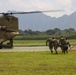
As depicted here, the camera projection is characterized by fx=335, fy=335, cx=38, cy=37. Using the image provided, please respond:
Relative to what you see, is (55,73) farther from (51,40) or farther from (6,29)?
(6,29)

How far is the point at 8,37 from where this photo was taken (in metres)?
44.7

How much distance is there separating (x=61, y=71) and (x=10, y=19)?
27861mm

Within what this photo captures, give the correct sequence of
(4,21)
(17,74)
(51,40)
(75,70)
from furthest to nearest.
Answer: (4,21)
(51,40)
(75,70)
(17,74)

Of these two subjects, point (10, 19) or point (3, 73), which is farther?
point (10, 19)

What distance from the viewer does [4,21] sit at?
1734 inches

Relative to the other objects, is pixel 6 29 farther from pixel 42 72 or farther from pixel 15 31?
pixel 42 72

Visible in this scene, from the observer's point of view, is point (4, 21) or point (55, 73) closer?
point (55, 73)

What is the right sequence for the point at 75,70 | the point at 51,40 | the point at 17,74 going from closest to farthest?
1. the point at 17,74
2. the point at 75,70
3. the point at 51,40

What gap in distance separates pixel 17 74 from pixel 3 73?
2.86ft

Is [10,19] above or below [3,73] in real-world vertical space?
above

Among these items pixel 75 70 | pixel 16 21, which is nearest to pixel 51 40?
pixel 16 21

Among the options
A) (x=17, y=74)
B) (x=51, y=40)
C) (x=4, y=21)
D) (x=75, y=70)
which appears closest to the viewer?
(x=17, y=74)

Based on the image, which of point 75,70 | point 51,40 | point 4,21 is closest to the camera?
point 75,70

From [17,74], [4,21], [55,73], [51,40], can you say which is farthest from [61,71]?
[4,21]
